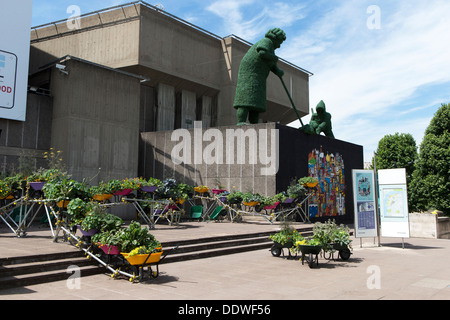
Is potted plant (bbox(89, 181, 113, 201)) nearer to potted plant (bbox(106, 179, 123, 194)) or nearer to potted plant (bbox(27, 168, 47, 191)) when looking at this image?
potted plant (bbox(106, 179, 123, 194))

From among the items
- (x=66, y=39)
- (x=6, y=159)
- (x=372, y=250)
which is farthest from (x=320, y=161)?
(x=66, y=39)

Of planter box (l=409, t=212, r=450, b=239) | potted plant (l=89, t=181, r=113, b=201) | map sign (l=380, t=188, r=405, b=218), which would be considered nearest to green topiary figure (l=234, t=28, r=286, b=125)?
map sign (l=380, t=188, r=405, b=218)

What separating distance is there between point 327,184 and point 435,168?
1015 centimetres

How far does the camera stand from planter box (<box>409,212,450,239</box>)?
16078mm

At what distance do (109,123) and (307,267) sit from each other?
44.4 feet

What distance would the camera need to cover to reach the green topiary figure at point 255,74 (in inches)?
701

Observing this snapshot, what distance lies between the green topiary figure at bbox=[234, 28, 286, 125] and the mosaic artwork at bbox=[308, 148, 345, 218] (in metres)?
3.88

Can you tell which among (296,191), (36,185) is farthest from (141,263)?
(296,191)

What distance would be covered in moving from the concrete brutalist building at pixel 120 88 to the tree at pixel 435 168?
35.9 feet

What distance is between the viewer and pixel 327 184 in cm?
1994

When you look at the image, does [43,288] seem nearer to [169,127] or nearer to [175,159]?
[175,159]

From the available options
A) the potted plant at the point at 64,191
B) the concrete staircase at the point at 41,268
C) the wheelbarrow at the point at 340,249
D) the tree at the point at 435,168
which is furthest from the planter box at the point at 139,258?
the tree at the point at 435,168

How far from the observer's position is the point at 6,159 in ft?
51.6
